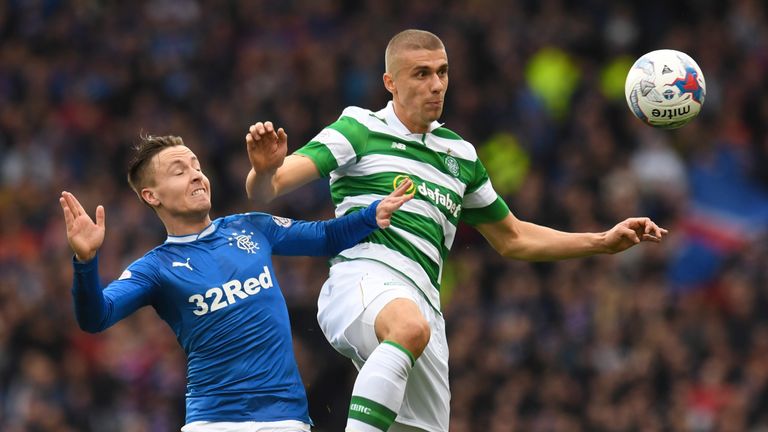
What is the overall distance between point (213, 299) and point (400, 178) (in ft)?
4.74

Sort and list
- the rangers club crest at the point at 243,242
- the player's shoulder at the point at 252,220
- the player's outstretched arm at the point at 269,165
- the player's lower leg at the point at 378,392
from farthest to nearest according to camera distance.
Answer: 1. the player's shoulder at the point at 252,220
2. the rangers club crest at the point at 243,242
3. the player's outstretched arm at the point at 269,165
4. the player's lower leg at the point at 378,392

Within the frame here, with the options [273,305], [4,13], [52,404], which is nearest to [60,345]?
[52,404]

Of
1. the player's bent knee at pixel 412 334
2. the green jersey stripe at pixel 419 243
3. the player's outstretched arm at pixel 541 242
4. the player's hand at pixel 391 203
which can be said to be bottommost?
the player's bent knee at pixel 412 334

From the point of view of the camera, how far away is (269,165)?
7.52 m

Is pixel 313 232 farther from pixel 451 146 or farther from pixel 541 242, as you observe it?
pixel 541 242

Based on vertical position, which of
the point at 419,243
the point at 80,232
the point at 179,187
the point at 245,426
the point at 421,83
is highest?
the point at 421,83

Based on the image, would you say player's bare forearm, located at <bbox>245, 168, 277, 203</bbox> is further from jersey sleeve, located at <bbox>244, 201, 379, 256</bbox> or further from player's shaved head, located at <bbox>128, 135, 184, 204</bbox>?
player's shaved head, located at <bbox>128, 135, 184, 204</bbox>

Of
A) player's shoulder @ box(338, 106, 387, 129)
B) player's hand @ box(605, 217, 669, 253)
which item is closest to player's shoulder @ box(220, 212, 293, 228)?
player's shoulder @ box(338, 106, 387, 129)

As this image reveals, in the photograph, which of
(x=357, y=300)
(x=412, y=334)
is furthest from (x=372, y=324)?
(x=412, y=334)

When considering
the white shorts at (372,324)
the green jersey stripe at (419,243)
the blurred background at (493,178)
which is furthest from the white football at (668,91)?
the blurred background at (493,178)

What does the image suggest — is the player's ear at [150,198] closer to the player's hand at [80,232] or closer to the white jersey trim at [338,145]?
the player's hand at [80,232]

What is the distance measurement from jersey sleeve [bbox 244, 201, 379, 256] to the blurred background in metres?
6.52

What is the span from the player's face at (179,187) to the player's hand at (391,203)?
963 millimetres

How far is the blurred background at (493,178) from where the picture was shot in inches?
565
